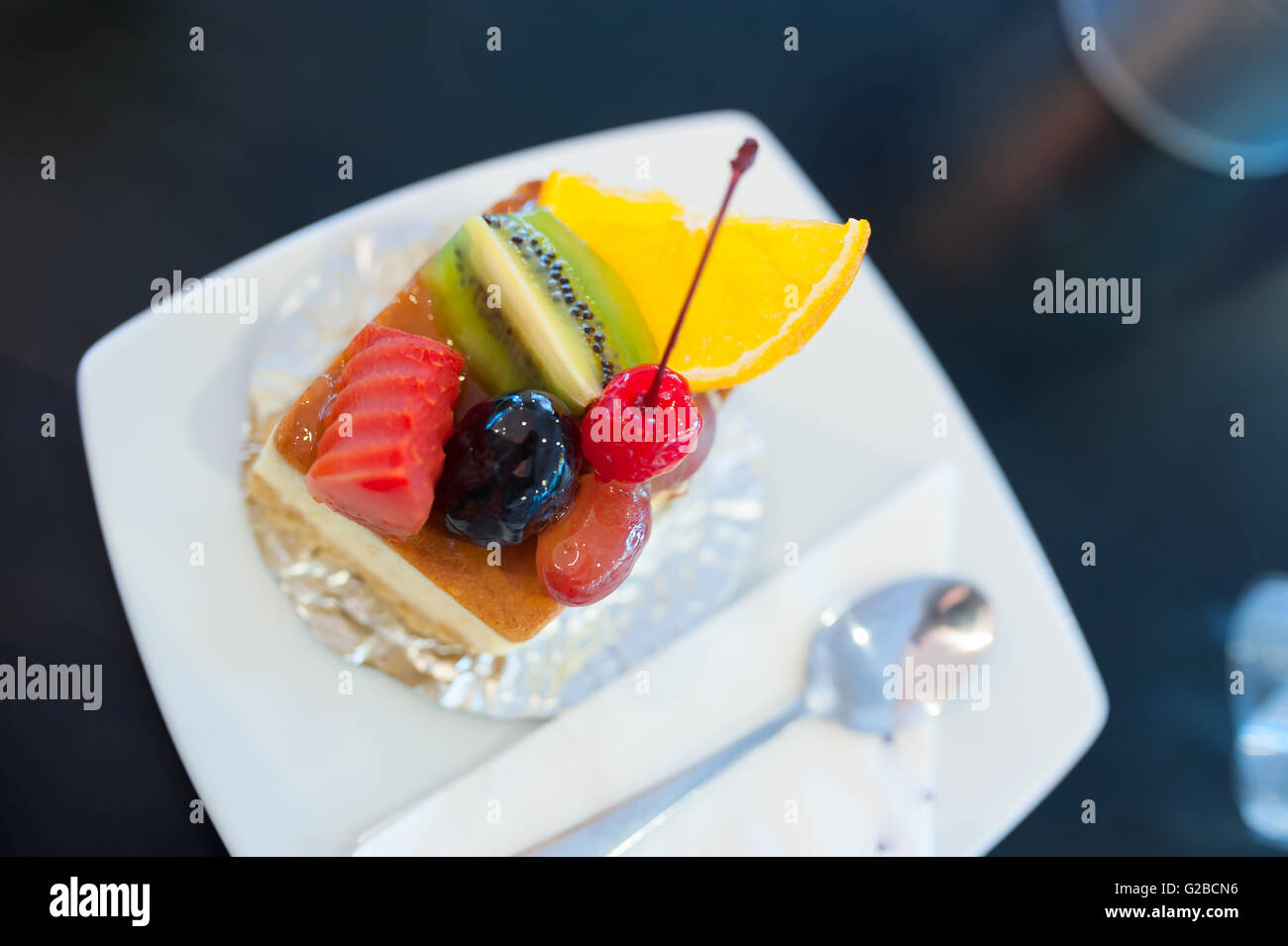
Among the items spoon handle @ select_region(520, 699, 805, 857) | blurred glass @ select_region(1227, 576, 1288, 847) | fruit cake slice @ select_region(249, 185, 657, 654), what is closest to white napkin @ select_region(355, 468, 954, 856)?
spoon handle @ select_region(520, 699, 805, 857)

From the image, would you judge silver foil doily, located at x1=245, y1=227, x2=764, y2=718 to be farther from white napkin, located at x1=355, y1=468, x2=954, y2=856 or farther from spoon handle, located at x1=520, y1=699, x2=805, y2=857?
spoon handle, located at x1=520, y1=699, x2=805, y2=857

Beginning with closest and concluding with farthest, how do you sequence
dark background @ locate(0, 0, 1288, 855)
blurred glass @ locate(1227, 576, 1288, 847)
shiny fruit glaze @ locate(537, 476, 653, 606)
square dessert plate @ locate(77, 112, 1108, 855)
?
1. shiny fruit glaze @ locate(537, 476, 653, 606)
2. square dessert plate @ locate(77, 112, 1108, 855)
3. dark background @ locate(0, 0, 1288, 855)
4. blurred glass @ locate(1227, 576, 1288, 847)

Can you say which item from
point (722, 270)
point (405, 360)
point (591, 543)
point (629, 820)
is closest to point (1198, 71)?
point (722, 270)

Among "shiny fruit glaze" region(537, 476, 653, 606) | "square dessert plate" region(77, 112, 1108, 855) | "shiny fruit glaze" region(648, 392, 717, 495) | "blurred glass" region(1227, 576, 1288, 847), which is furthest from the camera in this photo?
"blurred glass" region(1227, 576, 1288, 847)

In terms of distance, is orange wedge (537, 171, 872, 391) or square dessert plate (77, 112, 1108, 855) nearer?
orange wedge (537, 171, 872, 391)

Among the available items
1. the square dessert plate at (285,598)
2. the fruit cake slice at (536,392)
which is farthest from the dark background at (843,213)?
the fruit cake slice at (536,392)

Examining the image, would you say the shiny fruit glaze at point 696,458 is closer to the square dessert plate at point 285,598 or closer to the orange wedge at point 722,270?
the orange wedge at point 722,270

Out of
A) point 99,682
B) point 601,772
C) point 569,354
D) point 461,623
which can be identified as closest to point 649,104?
point 569,354
